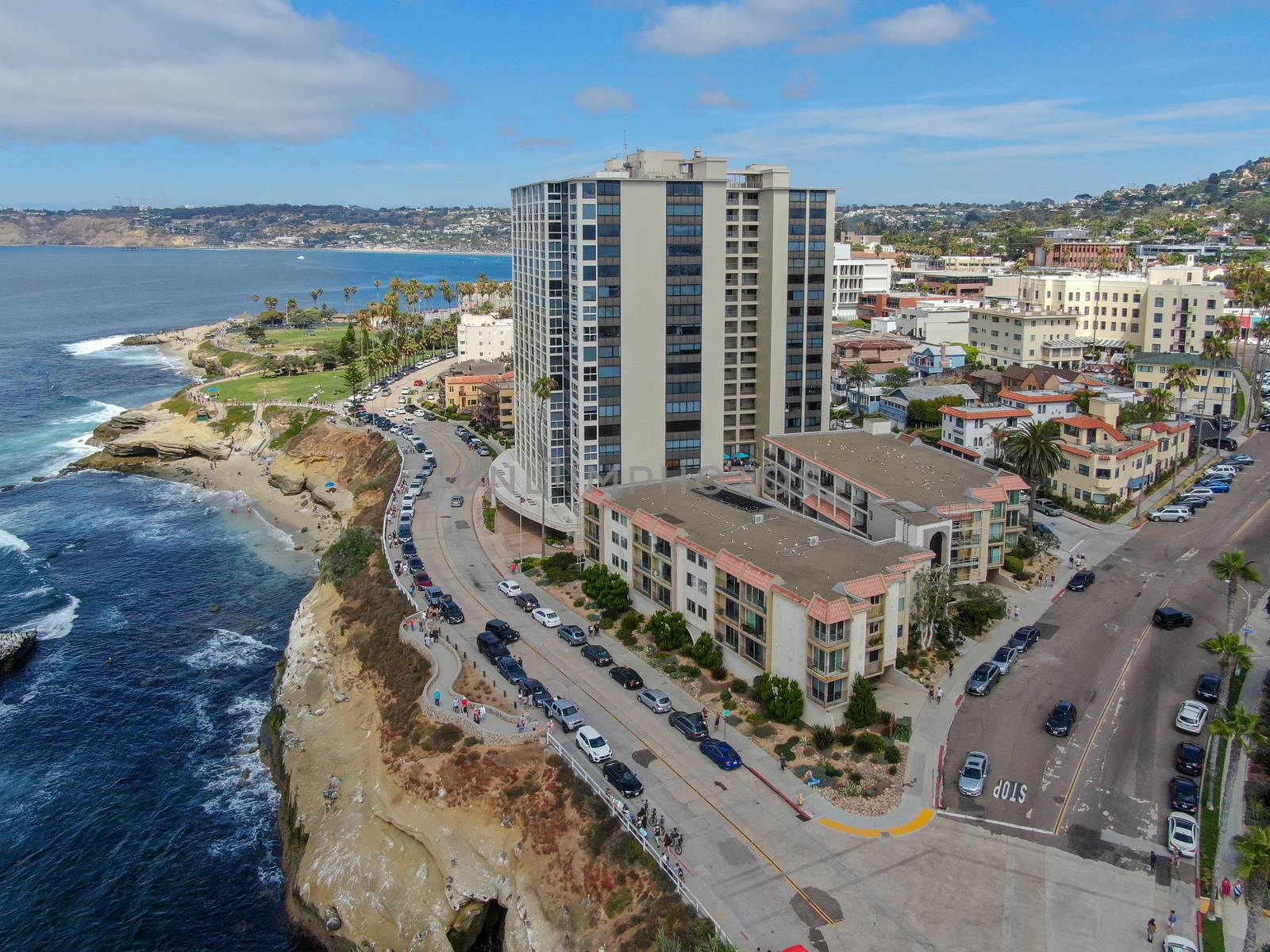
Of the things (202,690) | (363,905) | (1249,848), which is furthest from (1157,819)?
(202,690)

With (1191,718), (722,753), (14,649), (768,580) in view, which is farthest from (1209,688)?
(14,649)

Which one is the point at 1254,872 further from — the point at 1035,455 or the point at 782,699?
the point at 1035,455

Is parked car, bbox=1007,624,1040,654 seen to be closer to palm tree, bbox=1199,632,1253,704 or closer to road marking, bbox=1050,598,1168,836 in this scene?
road marking, bbox=1050,598,1168,836

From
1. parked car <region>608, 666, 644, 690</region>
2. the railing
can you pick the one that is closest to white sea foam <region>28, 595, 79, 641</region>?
parked car <region>608, 666, 644, 690</region>

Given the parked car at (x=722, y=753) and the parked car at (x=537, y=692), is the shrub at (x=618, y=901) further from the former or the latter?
the parked car at (x=537, y=692)

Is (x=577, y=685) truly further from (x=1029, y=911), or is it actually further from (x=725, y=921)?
(x=1029, y=911)
